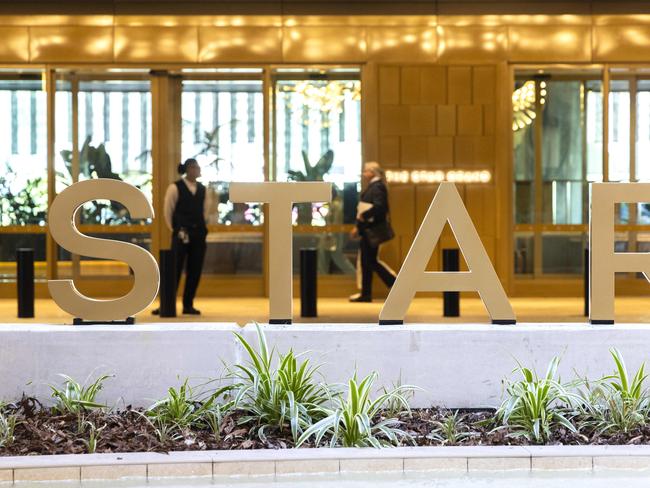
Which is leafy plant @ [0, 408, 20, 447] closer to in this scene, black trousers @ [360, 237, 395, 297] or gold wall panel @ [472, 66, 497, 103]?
black trousers @ [360, 237, 395, 297]

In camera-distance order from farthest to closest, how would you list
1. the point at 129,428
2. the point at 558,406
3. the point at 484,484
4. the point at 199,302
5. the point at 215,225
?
the point at 215,225
the point at 199,302
the point at 558,406
the point at 129,428
the point at 484,484

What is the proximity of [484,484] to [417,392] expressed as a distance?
194 centimetres

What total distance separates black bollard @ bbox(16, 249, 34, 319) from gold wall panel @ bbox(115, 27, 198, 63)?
4.01 m

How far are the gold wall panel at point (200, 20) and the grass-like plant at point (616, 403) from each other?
8.07 m

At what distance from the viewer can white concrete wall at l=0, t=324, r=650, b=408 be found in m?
8.06

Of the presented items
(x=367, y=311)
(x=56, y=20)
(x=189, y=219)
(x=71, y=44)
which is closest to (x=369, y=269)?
(x=367, y=311)

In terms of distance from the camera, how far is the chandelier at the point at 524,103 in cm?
1471

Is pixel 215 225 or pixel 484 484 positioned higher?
pixel 215 225

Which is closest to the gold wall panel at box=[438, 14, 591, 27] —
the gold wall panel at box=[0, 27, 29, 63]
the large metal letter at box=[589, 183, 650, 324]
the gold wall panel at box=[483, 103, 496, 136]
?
the gold wall panel at box=[483, 103, 496, 136]

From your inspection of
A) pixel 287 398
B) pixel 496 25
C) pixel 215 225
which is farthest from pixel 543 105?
pixel 287 398

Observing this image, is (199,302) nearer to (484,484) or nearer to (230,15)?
(230,15)

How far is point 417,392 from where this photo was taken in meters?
8.23

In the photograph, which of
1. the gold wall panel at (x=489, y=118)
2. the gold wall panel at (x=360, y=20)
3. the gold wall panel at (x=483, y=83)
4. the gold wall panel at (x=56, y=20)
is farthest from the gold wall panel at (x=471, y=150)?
the gold wall panel at (x=56, y=20)

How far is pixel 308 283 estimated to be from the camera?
11656mm
